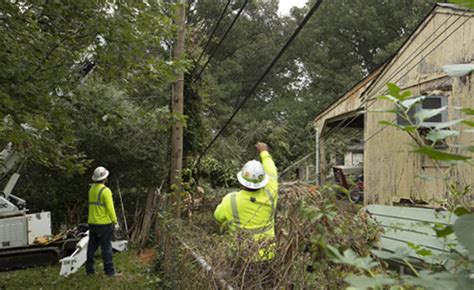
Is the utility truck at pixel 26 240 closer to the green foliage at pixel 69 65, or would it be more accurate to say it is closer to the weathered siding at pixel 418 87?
the green foliage at pixel 69 65

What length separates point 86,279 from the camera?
8906 millimetres

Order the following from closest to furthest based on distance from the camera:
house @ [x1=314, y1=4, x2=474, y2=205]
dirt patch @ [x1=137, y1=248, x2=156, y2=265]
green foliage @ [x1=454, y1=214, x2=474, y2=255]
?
1. green foliage @ [x1=454, y1=214, x2=474, y2=255]
2. house @ [x1=314, y1=4, x2=474, y2=205]
3. dirt patch @ [x1=137, y1=248, x2=156, y2=265]

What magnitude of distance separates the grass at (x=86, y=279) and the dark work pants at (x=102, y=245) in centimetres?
17

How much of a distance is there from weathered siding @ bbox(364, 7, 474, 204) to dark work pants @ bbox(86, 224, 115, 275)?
511 cm

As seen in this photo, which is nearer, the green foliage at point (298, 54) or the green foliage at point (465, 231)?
the green foliage at point (465, 231)

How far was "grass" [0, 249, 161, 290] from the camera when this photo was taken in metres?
8.33

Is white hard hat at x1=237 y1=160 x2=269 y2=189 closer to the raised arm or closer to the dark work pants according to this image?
the raised arm

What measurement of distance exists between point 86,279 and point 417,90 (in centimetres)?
693

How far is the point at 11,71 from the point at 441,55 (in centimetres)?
687

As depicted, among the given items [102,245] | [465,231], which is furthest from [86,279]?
[465,231]

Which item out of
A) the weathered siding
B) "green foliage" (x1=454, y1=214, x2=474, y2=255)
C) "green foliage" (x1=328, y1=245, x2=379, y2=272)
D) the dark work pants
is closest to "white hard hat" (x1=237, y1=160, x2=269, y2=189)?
the weathered siding

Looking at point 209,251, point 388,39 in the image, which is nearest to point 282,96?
point 388,39

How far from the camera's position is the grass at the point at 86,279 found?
8.33 meters

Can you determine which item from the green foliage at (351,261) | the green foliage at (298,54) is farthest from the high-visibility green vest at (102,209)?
the green foliage at (298,54)
